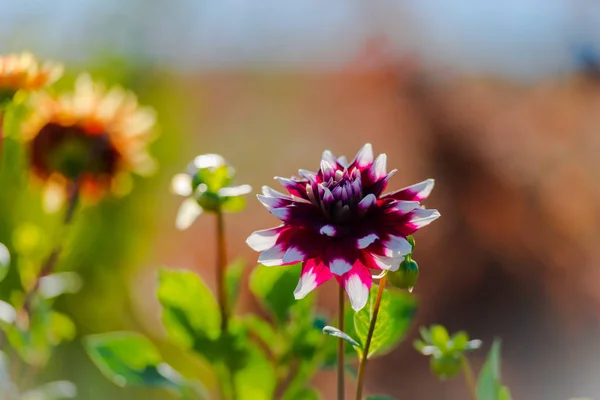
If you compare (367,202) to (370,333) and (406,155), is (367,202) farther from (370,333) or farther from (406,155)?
(406,155)

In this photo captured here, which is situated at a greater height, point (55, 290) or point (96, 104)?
point (96, 104)

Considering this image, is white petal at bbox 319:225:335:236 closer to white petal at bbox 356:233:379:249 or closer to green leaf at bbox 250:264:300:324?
white petal at bbox 356:233:379:249

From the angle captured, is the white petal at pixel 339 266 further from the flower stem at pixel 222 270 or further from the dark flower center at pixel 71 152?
the dark flower center at pixel 71 152

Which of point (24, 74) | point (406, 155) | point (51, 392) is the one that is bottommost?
point (51, 392)

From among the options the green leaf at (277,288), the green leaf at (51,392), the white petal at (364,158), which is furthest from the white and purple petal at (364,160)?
the green leaf at (51,392)

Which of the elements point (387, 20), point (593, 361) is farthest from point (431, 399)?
point (387, 20)

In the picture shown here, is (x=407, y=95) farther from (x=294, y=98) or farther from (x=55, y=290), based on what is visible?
(x=55, y=290)

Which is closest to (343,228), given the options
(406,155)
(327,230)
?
(327,230)
